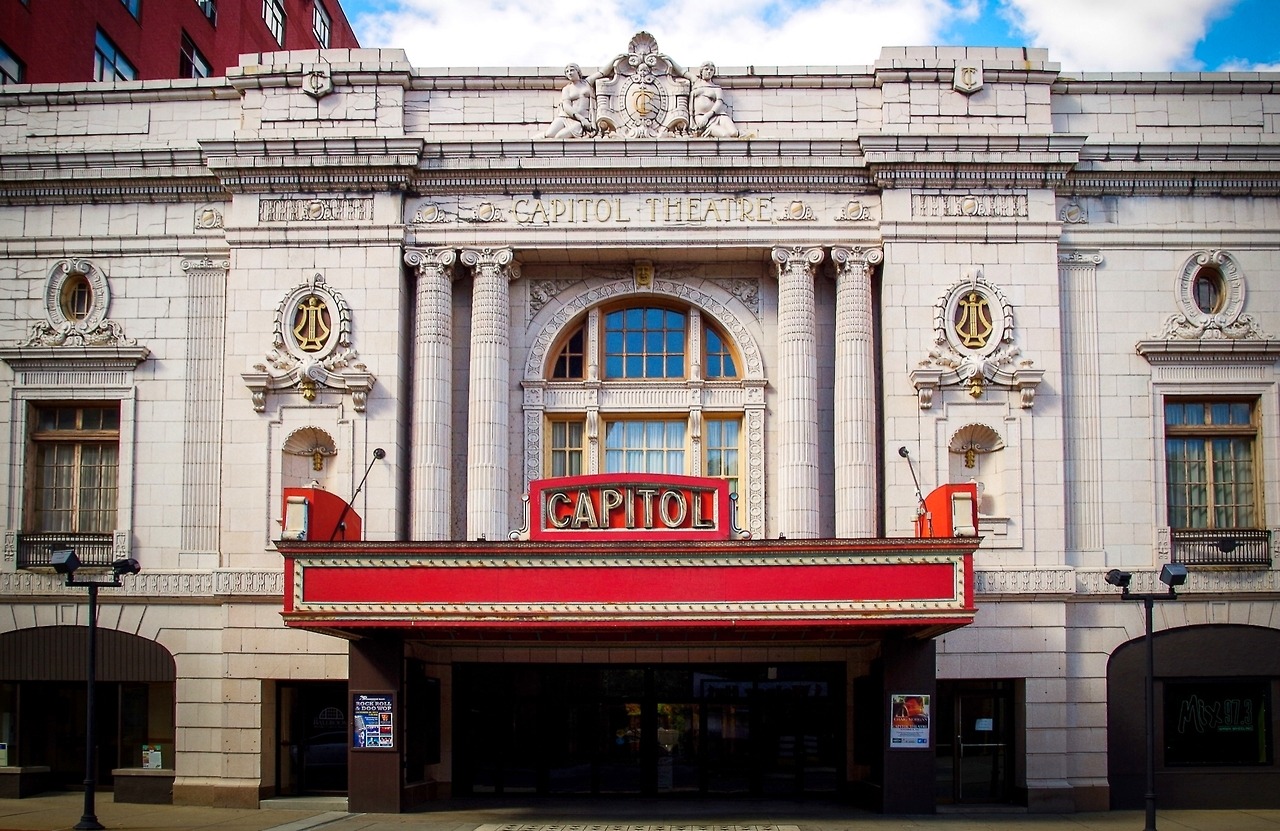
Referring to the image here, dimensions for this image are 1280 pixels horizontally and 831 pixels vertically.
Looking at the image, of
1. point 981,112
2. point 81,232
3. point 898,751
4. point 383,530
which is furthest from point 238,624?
point 981,112

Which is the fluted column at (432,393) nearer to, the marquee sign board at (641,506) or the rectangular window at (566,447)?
the rectangular window at (566,447)

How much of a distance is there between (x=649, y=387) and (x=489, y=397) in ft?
10.9

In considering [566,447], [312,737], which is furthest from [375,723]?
[566,447]

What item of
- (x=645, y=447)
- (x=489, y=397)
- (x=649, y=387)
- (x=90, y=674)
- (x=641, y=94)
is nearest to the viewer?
(x=90, y=674)

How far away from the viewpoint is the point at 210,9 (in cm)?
4488

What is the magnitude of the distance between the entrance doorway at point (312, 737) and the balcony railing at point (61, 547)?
15.0ft

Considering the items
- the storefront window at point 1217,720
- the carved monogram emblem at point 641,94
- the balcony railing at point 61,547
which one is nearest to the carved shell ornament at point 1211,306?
the storefront window at point 1217,720

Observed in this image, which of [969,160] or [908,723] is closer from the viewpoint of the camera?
[908,723]

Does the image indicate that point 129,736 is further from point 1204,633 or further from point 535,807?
point 1204,633

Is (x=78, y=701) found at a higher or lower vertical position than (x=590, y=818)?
higher

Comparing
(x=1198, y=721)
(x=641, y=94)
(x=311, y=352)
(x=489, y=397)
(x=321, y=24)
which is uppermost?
(x=321, y=24)

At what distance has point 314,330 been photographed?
2764 cm

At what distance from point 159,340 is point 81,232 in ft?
9.45

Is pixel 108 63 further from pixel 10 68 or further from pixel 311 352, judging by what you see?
pixel 311 352
